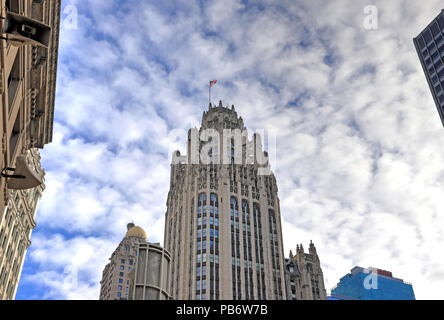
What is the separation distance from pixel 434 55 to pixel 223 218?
71439 millimetres

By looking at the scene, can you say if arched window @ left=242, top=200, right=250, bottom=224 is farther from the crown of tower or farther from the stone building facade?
the stone building facade

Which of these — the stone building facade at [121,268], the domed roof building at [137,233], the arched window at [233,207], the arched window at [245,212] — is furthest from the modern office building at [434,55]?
the domed roof building at [137,233]

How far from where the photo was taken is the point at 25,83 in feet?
65.3

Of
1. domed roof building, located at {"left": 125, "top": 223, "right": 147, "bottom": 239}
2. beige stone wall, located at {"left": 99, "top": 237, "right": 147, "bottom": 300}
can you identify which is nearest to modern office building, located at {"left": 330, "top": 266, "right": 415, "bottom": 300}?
beige stone wall, located at {"left": 99, "top": 237, "right": 147, "bottom": 300}

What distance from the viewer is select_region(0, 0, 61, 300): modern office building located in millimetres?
14875

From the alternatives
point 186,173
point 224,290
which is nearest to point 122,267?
point 186,173

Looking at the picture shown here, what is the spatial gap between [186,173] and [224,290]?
32539mm

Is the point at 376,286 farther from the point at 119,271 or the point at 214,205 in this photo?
the point at 119,271

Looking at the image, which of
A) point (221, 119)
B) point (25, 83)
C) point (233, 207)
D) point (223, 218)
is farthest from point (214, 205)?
point (25, 83)

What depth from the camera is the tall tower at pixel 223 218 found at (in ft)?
298

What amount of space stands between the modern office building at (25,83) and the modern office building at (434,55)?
111 m
